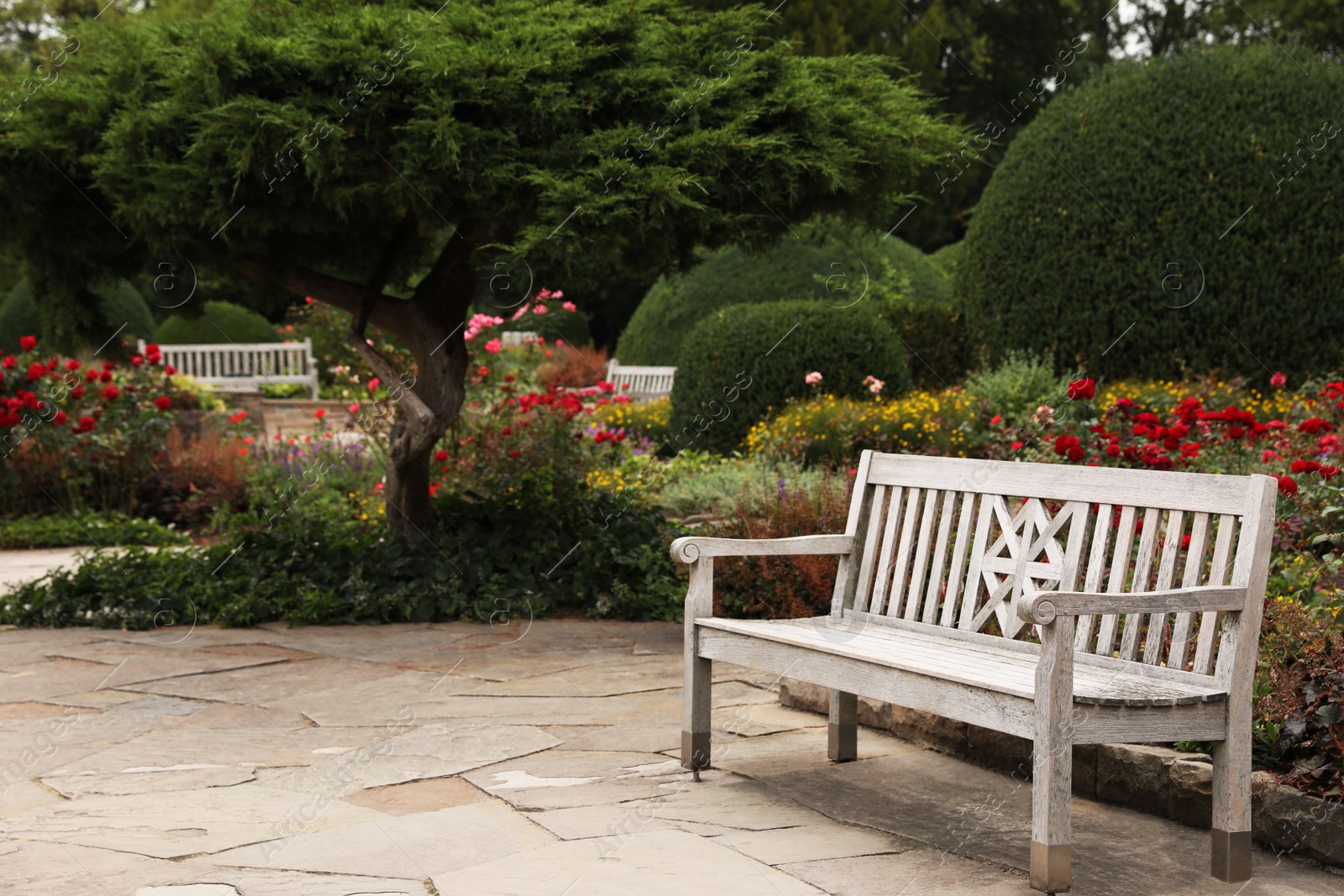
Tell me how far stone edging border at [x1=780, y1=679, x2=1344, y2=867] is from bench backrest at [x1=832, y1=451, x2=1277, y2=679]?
0.98 feet

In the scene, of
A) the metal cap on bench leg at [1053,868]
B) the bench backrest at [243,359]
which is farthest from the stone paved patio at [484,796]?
the bench backrest at [243,359]

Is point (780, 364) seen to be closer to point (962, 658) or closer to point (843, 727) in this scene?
point (843, 727)

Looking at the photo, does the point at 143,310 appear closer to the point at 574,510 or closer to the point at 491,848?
the point at 574,510

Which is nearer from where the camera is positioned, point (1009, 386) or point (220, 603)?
point (220, 603)

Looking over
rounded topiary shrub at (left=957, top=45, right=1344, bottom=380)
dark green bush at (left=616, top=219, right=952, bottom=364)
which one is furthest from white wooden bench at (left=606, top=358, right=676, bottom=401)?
rounded topiary shrub at (left=957, top=45, right=1344, bottom=380)

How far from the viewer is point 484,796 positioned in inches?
147

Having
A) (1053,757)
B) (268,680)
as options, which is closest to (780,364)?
(268,680)

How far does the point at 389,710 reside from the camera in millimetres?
4793

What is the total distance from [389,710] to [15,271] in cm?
2348

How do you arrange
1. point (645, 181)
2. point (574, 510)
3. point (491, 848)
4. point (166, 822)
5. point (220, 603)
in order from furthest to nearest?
point (574, 510), point (220, 603), point (645, 181), point (166, 822), point (491, 848)

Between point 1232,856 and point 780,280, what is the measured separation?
13.3 metres

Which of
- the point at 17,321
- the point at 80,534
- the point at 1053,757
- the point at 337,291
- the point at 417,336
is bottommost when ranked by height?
the point at 80,534

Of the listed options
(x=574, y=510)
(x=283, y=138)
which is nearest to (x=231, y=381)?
(x=574, y=510)

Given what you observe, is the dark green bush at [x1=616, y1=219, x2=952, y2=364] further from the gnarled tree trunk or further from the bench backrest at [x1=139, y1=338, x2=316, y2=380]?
the gnarled tree trunk
